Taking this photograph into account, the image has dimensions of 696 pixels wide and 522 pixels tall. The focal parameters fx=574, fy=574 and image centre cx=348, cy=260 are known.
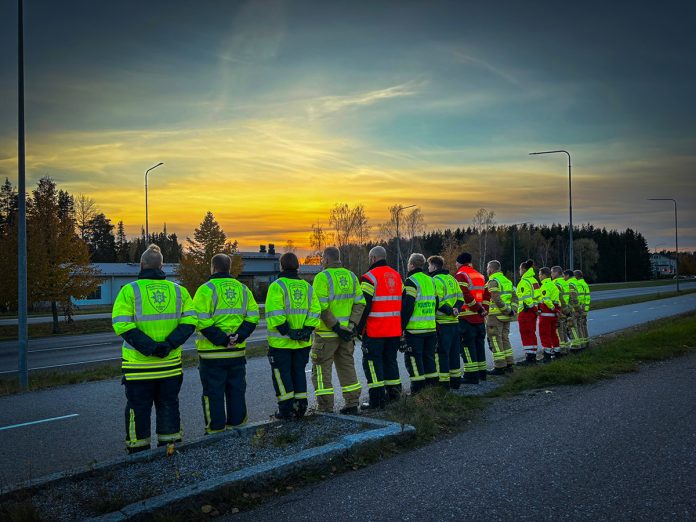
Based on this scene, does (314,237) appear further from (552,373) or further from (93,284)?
(552,373)

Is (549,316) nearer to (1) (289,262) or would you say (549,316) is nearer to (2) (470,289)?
(2) (470,289)

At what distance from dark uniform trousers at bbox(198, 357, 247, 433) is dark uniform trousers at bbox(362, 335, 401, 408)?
2.05 metres

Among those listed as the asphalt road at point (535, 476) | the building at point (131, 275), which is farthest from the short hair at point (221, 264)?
the building at point (131, 275)

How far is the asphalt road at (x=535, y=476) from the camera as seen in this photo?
4.33 metres

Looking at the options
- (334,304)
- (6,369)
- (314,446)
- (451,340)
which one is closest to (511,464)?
(314,446)

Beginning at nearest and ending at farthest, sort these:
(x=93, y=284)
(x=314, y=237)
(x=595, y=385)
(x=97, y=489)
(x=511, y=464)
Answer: (x=97, y=489), (x=511, y=464), (x=595, y=385), (x=93, y=284), (x=314, y=237)

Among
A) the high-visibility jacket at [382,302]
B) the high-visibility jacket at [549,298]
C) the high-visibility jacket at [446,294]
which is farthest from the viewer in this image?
the high-visibility jacket at [549,298]

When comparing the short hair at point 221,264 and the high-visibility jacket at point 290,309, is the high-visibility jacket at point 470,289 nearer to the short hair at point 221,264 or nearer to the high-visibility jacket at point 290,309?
the high-visibility jacket at point 290,309

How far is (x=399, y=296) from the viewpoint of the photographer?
8352 mm

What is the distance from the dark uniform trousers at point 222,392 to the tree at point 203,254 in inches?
1052

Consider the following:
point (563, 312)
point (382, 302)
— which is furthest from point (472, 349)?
point (563, 312)

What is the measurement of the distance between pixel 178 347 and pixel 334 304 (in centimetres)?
223

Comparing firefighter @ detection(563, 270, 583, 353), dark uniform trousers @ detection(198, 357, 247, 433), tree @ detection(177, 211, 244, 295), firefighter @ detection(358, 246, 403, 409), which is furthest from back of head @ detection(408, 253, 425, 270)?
tree @ detection(177, 211, 244, 295)

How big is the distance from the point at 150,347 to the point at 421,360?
4.35 metres
